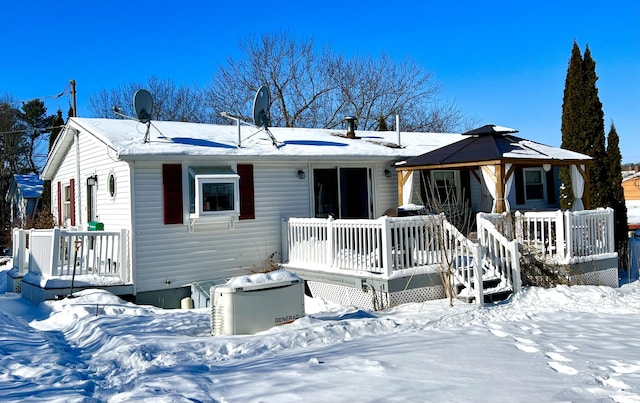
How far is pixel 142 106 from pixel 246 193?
112 inches

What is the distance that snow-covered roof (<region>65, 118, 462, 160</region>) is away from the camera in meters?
10.5

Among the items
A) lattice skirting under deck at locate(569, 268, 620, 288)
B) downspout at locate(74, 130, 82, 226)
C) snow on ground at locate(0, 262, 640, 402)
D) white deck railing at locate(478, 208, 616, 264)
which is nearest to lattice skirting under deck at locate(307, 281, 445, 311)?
snow on ground at locate(0, 262, 640, 402)

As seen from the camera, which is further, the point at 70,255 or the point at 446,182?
the point at 446,182

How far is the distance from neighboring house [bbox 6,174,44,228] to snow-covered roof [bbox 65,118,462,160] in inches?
627

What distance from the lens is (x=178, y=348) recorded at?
6.26 metres

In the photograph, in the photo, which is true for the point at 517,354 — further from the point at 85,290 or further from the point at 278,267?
the point at 85,290

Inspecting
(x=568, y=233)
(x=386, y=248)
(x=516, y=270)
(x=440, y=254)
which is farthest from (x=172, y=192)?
(x=568, y=233)

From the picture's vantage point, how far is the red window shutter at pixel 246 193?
37.6ft

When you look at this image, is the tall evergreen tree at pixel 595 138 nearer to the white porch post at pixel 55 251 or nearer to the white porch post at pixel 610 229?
the white porch post at pixel 610 229

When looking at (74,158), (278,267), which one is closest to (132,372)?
(278,267)

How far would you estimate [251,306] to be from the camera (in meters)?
7.18

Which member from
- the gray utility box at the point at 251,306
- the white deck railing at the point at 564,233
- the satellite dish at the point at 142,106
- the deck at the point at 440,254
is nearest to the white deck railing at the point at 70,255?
the satellite dish at the point at 142,106

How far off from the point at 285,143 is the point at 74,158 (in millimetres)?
5765

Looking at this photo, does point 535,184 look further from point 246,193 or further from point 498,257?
point 246,193
